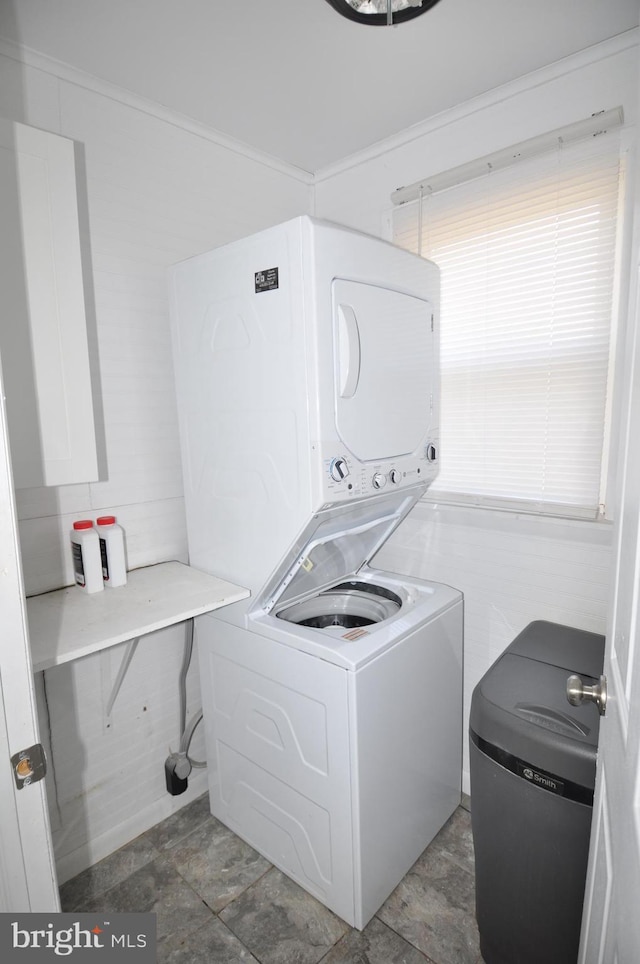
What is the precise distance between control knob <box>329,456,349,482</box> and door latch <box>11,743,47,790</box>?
1.03m

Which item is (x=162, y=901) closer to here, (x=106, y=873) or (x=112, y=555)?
(x=106, y=873)

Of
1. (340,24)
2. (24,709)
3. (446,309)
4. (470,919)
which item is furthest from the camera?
(446,309)

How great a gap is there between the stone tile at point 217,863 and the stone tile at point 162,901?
0.04 metres

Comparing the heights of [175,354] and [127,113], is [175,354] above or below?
below

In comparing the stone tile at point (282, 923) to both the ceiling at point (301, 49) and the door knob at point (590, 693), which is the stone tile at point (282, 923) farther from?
the ceiling at point (301, 49)

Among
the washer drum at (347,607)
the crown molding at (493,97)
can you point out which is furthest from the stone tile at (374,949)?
the crown molding at (493,97)

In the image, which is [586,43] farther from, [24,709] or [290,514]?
[24,709]

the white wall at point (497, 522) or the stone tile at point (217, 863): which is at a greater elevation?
the white wall at point (497, 522)

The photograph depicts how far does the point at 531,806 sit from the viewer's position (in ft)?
4.68

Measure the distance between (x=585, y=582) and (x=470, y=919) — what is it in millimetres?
1297

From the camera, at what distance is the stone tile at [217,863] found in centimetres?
196

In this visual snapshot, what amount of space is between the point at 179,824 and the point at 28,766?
1614 millimetres

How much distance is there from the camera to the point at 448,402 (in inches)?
90.5

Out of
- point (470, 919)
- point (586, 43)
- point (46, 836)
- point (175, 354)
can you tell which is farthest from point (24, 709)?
point (586, 43)
